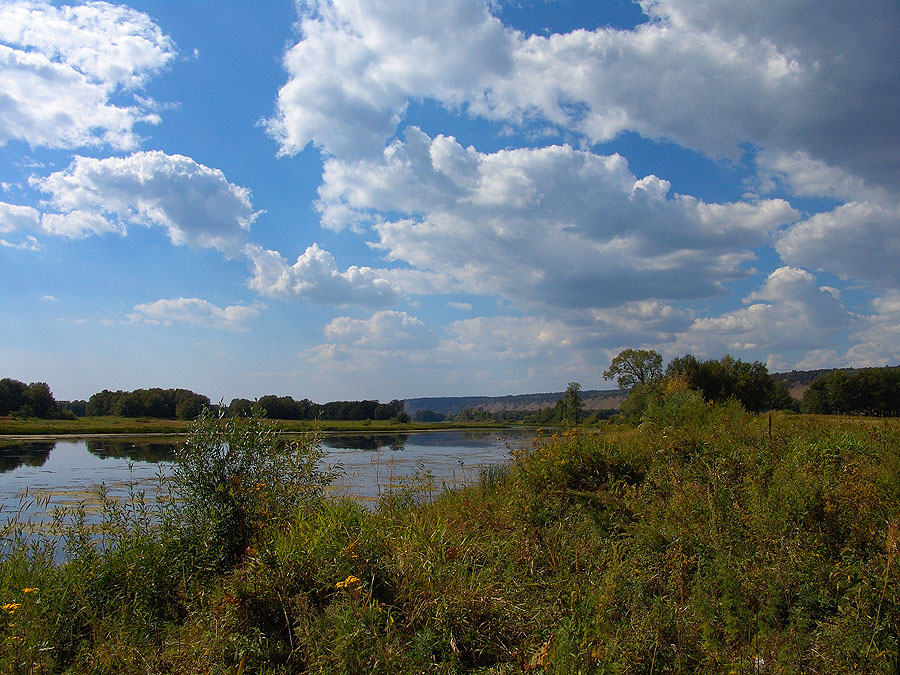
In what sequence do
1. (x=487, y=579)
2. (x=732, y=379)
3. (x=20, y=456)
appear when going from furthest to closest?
(x=732, y=379)
(x=20, y=456)
(x=487, y=579)

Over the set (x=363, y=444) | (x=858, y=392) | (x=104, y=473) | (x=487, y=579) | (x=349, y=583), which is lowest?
(x=363, y=444)

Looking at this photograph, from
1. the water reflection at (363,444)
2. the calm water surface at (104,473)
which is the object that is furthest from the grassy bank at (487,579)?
the water reflection at (363,444)

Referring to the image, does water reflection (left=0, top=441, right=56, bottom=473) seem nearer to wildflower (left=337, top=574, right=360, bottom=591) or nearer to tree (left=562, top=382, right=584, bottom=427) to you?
wildflower (left=337, top=574, right=360, bottom=591)

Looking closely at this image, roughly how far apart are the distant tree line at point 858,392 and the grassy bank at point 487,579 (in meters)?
59.1

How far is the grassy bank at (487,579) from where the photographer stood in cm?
363

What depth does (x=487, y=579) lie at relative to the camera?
4406 mm

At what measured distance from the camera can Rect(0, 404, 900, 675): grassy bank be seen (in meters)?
3.63

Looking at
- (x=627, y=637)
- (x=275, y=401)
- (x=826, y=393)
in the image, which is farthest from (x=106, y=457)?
(x=826, y=393)

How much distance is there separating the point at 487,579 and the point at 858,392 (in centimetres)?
7225

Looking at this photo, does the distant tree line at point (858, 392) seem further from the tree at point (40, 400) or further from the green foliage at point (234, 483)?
the tree at point (40, 400)

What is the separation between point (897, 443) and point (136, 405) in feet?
293

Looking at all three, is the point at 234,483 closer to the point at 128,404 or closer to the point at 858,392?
the point at 858,392

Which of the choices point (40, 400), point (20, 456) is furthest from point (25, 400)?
point (20, 456)

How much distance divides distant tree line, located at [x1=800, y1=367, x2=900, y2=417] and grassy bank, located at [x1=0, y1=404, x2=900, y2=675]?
59.1 m
